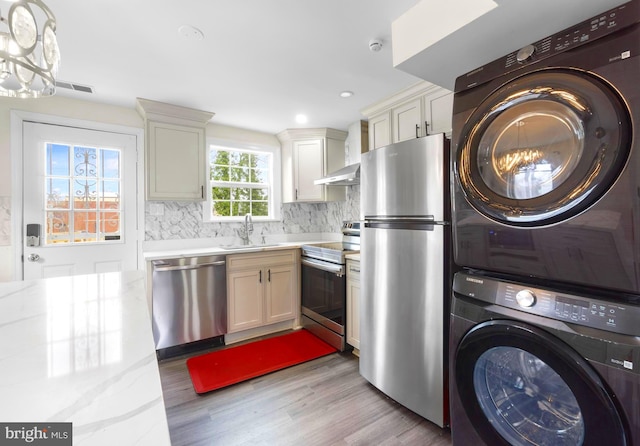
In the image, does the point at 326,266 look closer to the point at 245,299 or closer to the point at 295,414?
the point at 245,299

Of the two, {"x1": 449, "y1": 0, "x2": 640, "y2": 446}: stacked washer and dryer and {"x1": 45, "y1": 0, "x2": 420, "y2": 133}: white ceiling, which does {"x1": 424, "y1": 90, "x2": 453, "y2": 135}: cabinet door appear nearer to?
{"x1": 45, "y1": 0, "x2": 420, "y2": 133}: white ceiling

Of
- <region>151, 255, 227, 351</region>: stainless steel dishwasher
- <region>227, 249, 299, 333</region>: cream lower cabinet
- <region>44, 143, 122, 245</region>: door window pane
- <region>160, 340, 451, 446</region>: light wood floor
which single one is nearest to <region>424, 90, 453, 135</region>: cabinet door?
<region>227, 249, 299, 333</region>: cream lower cabinet

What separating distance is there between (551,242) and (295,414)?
171 cm

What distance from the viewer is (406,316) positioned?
1.76m

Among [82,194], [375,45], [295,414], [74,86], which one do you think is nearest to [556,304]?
[295,414]

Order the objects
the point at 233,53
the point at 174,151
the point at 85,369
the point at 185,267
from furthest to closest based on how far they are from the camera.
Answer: the point at 174,151 → the point at 185,267 → the point at 233,53 → the point at 85,369

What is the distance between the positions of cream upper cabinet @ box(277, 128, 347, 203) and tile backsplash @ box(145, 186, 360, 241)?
0.24m

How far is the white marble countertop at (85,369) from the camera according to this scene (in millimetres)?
439

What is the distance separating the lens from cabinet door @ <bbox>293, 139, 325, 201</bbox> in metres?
3.53

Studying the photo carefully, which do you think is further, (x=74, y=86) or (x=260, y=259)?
(x=260, y=259)

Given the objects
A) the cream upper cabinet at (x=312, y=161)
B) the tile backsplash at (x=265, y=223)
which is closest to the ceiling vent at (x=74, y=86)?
the tile backsplash at (x=265, y=223)

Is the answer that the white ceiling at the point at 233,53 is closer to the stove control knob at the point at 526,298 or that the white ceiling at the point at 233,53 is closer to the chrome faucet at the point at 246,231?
A: the chrome faucet at the point at 246,231

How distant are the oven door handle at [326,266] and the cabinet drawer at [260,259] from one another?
0.17m

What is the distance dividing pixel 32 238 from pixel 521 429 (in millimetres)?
3542
